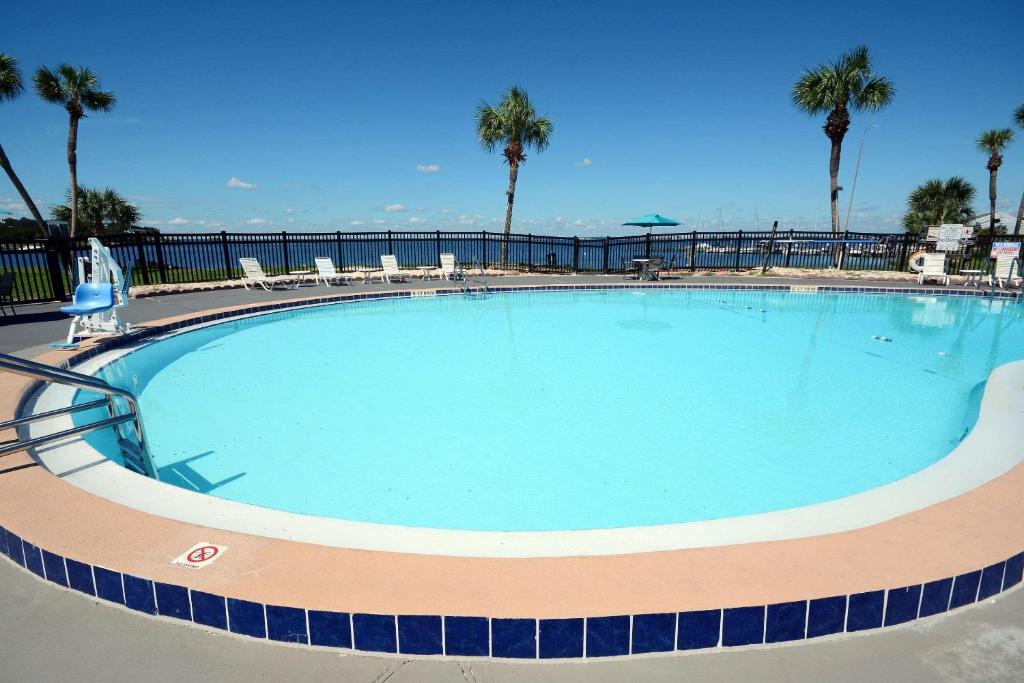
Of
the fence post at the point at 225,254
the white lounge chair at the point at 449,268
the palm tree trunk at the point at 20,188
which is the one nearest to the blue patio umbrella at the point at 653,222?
the white lounge chair at the point at 449,268

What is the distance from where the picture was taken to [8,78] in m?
17.1

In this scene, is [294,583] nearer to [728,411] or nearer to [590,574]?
[590,574]

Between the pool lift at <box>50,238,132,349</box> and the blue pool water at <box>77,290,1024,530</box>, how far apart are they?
68 centimetres

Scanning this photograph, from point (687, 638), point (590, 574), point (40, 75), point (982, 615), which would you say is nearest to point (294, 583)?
point (590, 574)

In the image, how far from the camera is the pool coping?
5.64ft

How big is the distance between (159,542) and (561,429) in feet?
11.5

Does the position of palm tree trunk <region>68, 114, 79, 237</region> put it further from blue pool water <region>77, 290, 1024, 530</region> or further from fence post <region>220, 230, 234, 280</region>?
blue pool water <region>77, 290, 1024, 530</region>

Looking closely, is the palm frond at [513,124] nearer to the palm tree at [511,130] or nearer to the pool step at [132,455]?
→ the palm tree at [511,130]

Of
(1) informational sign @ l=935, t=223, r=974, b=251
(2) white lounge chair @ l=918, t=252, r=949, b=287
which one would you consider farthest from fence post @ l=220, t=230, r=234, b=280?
(1) informational sign @ l=935, t=223, r=974, b=251

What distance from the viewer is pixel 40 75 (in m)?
18.3

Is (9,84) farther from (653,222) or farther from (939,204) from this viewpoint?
(939,204)

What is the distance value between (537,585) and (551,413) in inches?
141

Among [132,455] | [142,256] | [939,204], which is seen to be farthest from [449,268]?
[939,204]

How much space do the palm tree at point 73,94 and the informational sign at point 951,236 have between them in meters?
29.8
